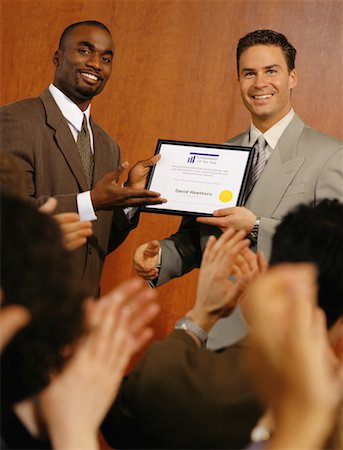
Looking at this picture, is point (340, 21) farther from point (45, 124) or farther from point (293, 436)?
point (293, 436)

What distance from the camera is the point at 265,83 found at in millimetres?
2861

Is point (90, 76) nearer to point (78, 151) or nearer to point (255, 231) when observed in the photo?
point (78, 151)

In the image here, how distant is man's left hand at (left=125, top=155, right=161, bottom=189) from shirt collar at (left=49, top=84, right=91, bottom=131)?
0.33 metres

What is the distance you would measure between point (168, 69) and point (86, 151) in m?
1.29

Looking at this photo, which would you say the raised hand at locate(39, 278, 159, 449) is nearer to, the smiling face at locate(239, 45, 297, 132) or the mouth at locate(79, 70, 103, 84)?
the smiling face at locate(239, 45, 297, 132)

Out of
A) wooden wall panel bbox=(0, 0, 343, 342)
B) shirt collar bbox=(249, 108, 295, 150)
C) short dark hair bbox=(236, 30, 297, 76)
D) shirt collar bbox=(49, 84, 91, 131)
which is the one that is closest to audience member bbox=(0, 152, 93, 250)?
shirt collar bbox=(249, 108, 295, 150)

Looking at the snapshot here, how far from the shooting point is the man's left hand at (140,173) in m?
2.83

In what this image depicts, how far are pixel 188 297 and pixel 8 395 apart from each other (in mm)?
3069

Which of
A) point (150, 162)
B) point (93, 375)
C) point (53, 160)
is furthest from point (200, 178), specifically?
point (93, 375)

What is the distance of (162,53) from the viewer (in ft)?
13.8

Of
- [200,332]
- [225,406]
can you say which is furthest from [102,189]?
[225,406]

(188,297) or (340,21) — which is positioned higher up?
(340,21)

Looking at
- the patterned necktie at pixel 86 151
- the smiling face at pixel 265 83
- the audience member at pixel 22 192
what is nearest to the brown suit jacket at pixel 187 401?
the audience member at pixel 22 192

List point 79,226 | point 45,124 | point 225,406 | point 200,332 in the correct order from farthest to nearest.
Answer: point 45,124, point 79,226, point 200,332, point 225,406
